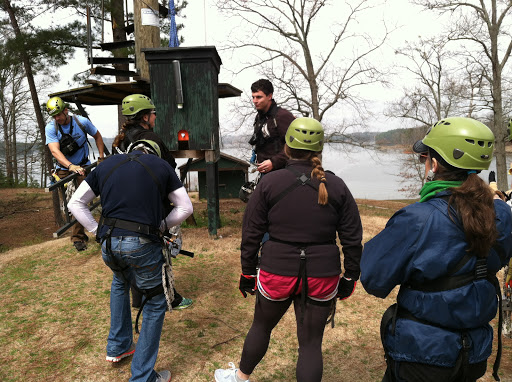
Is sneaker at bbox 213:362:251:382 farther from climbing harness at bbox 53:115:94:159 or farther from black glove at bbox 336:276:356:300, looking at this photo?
climbing harness at bbox 53:115:94:159

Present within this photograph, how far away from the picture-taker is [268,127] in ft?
15.2

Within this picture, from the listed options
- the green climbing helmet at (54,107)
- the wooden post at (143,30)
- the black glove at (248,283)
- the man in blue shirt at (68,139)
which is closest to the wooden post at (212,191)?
the man in blue shirt at (68,139)

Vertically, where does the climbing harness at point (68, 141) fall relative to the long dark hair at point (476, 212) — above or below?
above

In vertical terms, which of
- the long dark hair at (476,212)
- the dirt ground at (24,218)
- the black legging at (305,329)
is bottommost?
the dirt ground at (24,218)

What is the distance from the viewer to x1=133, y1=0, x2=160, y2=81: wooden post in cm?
798

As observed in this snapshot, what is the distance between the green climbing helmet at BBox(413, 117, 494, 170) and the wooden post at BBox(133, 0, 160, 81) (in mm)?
7173

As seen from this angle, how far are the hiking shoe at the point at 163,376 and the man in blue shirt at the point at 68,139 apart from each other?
3.50 metres

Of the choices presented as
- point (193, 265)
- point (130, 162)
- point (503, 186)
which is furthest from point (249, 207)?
point (503, 186)

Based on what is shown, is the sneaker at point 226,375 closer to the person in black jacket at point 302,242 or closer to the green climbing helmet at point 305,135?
the person in black jacket at point 302,242

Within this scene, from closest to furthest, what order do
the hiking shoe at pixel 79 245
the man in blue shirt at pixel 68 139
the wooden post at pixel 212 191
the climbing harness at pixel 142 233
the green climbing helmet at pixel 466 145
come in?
the green climbing helmet at pixel 466 145, the climbing harness at pixel 142 233, the man in blue shirt at pixel 68 139, the hiking shoe at pixel 79 245, the wooden post at pixel 212 191

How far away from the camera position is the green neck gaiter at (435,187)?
191cm

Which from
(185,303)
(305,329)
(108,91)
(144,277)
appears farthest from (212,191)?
(305,329)

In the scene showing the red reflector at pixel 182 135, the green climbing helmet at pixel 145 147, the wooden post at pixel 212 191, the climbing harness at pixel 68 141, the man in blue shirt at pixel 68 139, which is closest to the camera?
the green climbing helmet at pixel 145 147

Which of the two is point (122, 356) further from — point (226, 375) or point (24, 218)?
point (24, 218)
